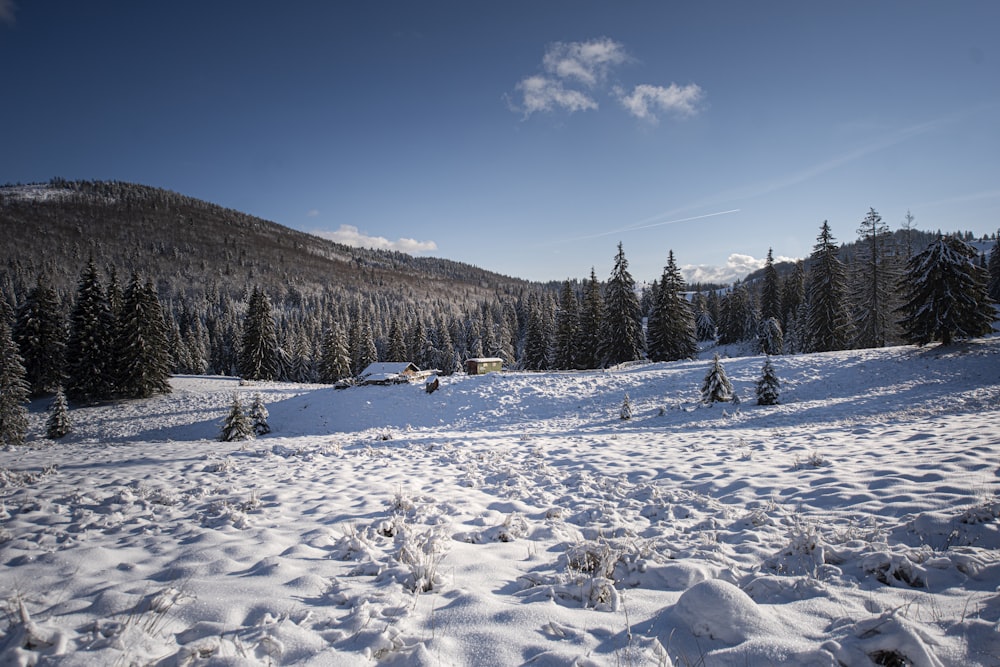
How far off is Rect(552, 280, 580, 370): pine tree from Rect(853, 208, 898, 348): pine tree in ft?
84.2

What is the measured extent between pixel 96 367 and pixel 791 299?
8298 cm

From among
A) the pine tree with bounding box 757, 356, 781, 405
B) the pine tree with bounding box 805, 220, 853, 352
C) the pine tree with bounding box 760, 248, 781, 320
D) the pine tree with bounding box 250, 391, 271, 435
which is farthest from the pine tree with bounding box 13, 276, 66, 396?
the pine tree with bounding box 760, 248, 781, 320

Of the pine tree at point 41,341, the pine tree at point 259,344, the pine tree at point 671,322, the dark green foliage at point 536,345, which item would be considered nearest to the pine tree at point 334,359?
the pine tree at point 259,344

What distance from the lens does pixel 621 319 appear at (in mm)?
39438

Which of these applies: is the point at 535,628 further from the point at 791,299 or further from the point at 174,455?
the point at 791,299

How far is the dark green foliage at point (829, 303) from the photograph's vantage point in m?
34.6

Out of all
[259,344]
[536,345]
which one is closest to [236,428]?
[259,344]

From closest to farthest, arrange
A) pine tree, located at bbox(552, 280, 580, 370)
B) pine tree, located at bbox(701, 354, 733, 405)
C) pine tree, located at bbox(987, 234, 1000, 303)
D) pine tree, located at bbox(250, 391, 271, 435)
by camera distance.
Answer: pine tree, located at bbox(701, 354, 733, 405) → pine tree, located at bbox(250, 391, 271, 435) → pine tree, located at bbox(552, 280, 580, 370) → pine tree, located at bbox(987, 234, 1000, 303)

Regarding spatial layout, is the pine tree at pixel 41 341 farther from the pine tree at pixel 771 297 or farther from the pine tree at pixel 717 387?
the pine tree at pixel 771 297

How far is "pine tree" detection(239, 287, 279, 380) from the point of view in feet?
163

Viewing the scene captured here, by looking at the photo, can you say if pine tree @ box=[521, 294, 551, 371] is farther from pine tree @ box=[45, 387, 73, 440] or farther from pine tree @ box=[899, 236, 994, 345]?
pine tree @ box=[45, 387, 73, 440]

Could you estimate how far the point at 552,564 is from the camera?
14.3ft

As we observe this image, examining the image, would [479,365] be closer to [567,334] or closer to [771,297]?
[567,334]

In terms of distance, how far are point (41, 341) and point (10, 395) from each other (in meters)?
20.9
